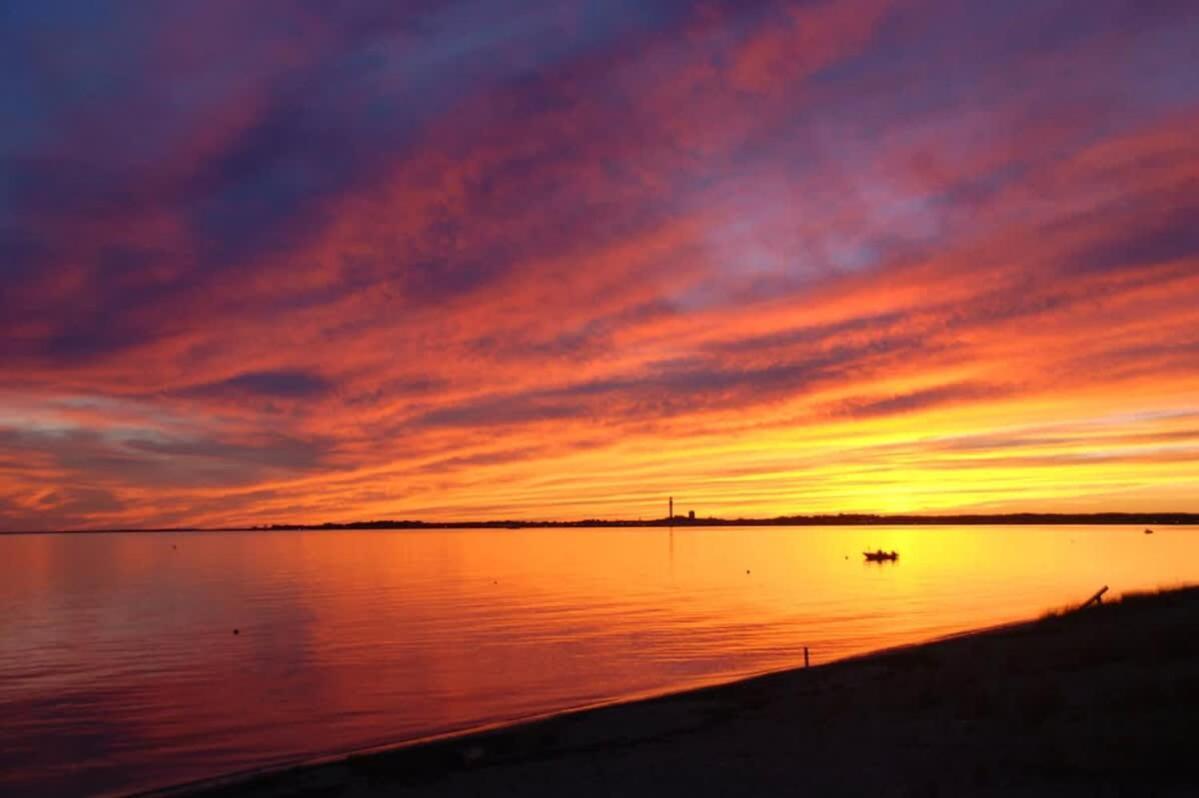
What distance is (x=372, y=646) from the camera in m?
50.5

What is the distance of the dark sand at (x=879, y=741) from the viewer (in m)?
16.5

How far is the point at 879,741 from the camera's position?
20.3 meters

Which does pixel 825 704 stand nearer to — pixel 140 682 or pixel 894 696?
pixel 894 696

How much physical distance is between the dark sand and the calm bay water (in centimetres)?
545

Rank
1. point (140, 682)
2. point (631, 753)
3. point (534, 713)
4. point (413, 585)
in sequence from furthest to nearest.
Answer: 1. point (413, 585)
2. point (140, 682)
3. point (534, 713)
4. point (631, 753)

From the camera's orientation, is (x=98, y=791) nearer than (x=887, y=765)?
No

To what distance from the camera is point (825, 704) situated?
86.6 ft

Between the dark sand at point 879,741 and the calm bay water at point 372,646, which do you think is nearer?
the dark sand at point 879,741

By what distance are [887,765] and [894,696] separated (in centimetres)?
806

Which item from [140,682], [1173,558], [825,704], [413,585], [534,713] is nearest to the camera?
[825,704]

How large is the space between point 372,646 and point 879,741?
3551 cm

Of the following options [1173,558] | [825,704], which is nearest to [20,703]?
[825,704]

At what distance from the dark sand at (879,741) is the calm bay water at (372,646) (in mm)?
5448

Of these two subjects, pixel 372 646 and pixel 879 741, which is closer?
pixel 879 741
